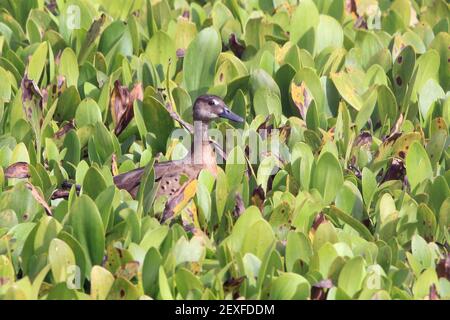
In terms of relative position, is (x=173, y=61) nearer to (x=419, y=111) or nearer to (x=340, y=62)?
(x=340, y=62)

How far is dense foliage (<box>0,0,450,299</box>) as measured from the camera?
5605 millimetres

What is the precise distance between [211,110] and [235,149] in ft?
2.22

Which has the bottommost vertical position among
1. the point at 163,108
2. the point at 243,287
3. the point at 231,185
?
the point at 243,287

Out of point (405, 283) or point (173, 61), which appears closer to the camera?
point (405, 283)

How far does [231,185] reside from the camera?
6.55 meters

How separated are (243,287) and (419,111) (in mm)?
2503

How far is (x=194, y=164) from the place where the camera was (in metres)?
6.91

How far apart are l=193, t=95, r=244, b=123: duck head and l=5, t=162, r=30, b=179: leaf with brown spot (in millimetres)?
1126

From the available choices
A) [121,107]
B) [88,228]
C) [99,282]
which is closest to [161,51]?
[121,107]

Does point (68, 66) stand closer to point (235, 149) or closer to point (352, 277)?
point (235, 149)

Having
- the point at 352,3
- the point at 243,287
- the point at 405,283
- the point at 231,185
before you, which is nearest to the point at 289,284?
the point at 243,287

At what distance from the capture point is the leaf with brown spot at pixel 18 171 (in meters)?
6.54

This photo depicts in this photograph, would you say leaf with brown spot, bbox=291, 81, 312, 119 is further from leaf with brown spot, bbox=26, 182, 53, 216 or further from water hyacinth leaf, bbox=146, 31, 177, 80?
leaf with brown spot, bbox=26, 182, 53, 216

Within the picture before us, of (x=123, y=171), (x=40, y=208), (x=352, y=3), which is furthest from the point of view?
(x=352, y=3)
